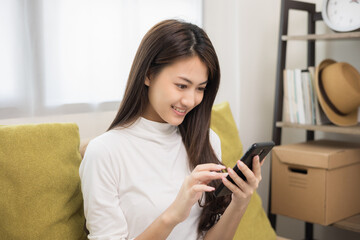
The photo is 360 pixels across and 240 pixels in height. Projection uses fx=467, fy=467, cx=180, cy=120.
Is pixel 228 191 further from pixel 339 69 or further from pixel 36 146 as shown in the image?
pixel 339 69

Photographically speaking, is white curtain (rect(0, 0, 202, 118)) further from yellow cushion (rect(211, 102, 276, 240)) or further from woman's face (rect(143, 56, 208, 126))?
woman's face (rect(143, 56, 208, 126))

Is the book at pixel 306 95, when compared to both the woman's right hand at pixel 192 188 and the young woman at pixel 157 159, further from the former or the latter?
the woman's right hand at pixel 192 188

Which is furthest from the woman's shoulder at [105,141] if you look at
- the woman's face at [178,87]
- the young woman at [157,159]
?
the woman's face at [178,87]

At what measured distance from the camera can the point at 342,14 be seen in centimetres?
208

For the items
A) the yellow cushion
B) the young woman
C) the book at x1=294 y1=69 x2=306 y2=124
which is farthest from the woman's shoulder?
the book at x1=294 y1=69 x2=306 y2=124

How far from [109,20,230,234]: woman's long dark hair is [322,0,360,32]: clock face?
1.00m

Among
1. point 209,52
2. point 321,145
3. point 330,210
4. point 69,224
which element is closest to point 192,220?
point 69,224

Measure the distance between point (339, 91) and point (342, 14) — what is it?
1.12 feet

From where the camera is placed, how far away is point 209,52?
1.26m

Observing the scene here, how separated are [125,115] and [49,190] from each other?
0.95ft

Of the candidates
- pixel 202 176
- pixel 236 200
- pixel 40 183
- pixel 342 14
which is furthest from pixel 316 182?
pixel 40 183

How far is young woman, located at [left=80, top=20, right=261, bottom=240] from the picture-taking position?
1.20 metres

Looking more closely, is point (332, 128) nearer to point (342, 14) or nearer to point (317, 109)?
point (317, 109)

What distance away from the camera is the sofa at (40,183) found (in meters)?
1.17
